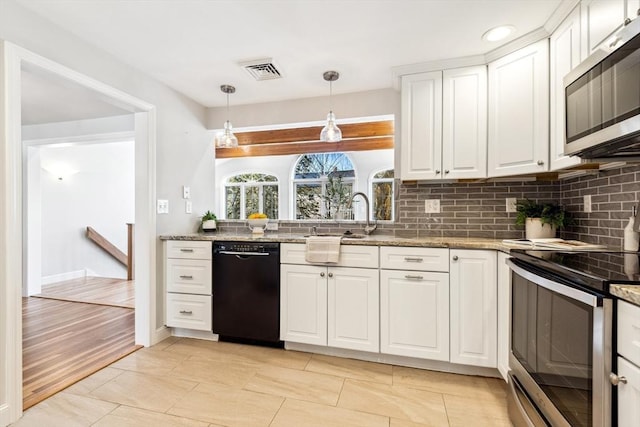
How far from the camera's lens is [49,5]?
1.74 metres

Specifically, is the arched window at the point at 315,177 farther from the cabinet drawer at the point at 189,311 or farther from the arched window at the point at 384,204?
Answer: the cabinet drawer at the point at 189,311

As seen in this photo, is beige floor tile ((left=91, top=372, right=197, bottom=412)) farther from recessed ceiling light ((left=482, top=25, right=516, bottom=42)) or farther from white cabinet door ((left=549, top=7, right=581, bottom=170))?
recessed ceiling light ((left=482, top=25, right=516, bottom=42))

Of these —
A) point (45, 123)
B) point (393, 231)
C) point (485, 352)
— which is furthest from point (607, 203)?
point (45, 123)

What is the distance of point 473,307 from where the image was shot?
2074 millimetres

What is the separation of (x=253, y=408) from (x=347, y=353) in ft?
2.83

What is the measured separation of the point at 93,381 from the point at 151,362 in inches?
14.0

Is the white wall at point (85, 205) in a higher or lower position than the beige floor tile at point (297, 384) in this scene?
higher

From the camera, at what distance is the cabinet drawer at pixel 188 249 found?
266cm

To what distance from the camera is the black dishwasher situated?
2.48 m

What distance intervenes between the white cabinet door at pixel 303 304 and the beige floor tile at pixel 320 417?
62 cm

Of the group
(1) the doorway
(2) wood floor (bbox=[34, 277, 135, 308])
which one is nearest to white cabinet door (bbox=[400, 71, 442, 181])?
(1) the doorway

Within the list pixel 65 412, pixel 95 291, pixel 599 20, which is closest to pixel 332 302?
pixel 65 412

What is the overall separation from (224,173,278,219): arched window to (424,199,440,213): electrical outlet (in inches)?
181

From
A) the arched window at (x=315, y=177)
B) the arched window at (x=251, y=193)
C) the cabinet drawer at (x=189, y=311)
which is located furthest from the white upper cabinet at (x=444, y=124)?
the arched window at (x=251, y=193)
